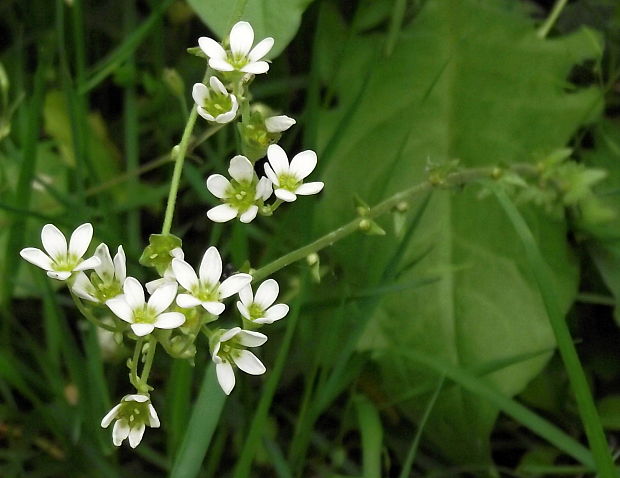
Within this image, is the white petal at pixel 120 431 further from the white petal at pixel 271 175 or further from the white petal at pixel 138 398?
the white petal at pixel 271 175

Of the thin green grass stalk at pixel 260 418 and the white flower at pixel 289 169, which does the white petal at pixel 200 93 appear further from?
the thin green grass stalk at pixel 260 418

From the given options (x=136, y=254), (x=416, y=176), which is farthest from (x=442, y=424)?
(x=136, y=254)

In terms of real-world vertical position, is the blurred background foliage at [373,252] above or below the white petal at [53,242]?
above

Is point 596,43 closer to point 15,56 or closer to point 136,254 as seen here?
point 136,254

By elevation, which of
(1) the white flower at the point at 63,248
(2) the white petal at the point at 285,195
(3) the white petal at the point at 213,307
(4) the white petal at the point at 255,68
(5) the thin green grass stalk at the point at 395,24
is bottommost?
(3) the white petal at the point at 213,307

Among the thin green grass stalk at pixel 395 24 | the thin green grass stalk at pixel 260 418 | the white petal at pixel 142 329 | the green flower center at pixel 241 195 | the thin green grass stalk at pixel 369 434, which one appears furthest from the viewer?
the thin green grass stalk at pixel 395 24

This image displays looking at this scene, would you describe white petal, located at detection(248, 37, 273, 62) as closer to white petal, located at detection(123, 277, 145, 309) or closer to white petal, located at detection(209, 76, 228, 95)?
white petal, located at detection(209, 76, 228, 95)

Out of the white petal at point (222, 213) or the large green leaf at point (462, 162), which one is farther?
the large green leaf at point (462, 162)

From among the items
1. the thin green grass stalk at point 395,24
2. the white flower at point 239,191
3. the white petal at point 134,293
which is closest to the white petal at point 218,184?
the white flower at point 239,191

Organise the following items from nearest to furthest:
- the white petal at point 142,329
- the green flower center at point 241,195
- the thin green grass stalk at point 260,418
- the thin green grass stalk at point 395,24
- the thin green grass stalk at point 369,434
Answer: the white petal at point 142,329 < the green flower center at point 241,195 < the thin green grass stalk at point 260,418 < the thin green grass stalk at point 369,434 < the thin green grass stalk at point 395,24
